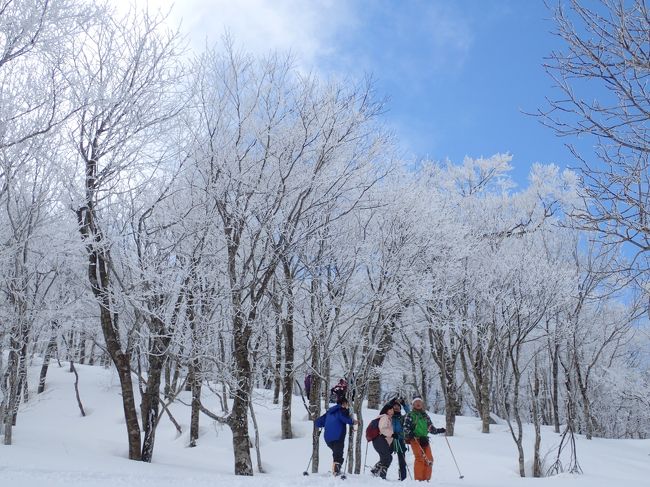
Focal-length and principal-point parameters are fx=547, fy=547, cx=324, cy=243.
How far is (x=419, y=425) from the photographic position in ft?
31.6

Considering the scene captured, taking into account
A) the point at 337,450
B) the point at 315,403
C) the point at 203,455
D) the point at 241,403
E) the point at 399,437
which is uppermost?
the point at 241,403

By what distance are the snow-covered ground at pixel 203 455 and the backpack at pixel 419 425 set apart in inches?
32.5

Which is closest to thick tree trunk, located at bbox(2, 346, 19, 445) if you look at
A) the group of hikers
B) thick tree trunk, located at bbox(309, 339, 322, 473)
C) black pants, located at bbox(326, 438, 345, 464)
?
thick tree trunk, located at bbox(309, 339, 322, 473)

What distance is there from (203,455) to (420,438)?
709 centimetres

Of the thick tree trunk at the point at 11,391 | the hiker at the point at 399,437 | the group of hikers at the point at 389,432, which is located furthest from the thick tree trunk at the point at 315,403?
the thick tree trunk at the point at 11,391

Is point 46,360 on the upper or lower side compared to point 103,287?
lower

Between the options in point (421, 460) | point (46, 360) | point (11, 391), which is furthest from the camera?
point (46, 360)

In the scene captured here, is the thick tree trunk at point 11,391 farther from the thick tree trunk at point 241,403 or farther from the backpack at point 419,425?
the backpack at point 419,425

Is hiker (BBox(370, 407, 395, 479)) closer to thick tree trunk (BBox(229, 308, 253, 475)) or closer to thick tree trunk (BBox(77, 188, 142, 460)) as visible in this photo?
thick tree trunk (BBox(229, 308, 253, 475))

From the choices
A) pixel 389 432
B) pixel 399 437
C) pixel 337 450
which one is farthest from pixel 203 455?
pixel 389 432

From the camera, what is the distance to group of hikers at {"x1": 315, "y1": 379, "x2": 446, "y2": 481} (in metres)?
8.88

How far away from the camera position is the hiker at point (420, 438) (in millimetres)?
9438

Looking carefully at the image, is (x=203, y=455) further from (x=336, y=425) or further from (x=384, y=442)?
(x=384, y=442)

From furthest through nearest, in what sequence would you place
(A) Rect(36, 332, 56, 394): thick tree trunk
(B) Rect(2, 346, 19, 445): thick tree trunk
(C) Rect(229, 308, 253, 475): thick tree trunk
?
(A) Rect(36, 332, 56, 394): thick tree trunk, (B) Rect(2, 346, 19, 445): thick tree trunk, (C) Rect(229, 308, 253, 475): thick tree trunk
